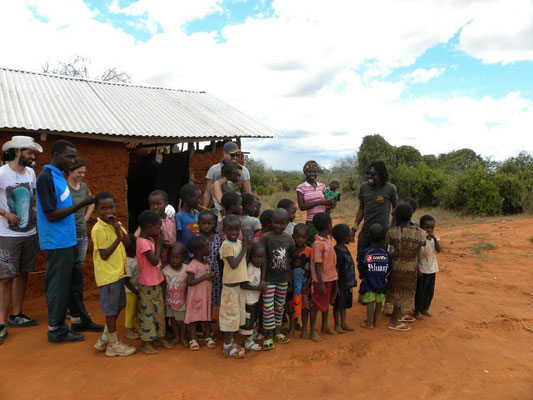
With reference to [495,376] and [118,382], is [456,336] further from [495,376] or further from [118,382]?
[118,382]

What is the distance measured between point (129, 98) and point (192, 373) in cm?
489

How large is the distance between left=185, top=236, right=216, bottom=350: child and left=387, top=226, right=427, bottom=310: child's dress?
1983mm

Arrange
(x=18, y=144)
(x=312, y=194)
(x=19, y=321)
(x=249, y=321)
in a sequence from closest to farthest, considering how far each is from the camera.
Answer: (x=249, y=321)
(x=18, y=144)
(x=19, y=321)
(x=312, y=194)

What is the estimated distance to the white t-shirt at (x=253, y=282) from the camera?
10.5 ft

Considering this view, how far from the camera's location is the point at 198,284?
3.25 meters

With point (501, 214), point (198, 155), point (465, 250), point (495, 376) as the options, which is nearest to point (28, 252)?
point (198, 155)

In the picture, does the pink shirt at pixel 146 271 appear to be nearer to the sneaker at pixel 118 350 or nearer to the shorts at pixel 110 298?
the shorts at pixel 110 298

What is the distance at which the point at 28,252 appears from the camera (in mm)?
3604

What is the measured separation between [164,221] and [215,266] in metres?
0.66

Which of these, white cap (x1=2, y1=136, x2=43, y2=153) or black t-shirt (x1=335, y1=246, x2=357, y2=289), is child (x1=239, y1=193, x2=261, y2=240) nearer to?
black t-shirt (x1=335, y1=246, x2=357, y2=289)

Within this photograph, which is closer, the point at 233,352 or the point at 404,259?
the point at 233,352

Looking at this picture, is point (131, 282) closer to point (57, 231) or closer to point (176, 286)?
point (176, 286)

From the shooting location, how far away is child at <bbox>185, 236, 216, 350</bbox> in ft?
10.5

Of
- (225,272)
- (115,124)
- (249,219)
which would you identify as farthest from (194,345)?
(115,124)
